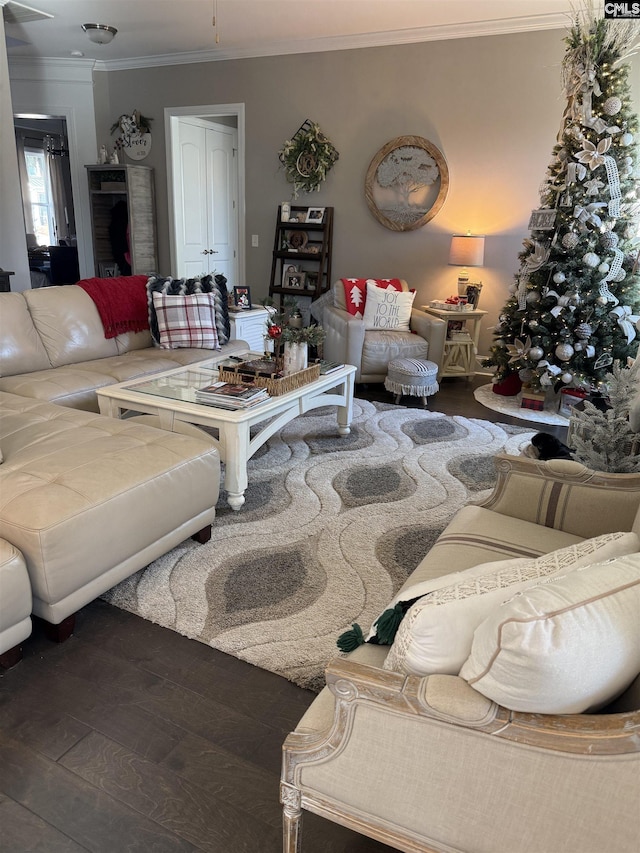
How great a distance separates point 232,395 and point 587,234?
2935 millimetres

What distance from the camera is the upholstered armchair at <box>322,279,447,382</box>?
457cm

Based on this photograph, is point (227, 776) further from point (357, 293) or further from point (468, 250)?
point (468, 250)

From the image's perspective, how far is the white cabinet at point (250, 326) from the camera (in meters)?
4.25

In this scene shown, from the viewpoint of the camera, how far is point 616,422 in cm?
209

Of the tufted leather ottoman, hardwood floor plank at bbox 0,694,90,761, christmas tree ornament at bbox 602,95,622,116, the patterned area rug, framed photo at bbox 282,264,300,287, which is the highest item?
christmas tree ornament at bbox 602,95,622,116

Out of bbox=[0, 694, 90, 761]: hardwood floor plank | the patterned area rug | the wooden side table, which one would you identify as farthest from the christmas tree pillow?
bbox=[0, 694, 90, 761]: hardwood floor plank

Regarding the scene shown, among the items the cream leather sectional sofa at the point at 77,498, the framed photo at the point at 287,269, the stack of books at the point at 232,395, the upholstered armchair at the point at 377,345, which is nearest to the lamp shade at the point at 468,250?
the upholstered armchair at the point at 377,345

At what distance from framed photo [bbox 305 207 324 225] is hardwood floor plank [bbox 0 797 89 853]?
5354 millimetres

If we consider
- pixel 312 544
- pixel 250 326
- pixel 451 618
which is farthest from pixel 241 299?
pixel 451 618

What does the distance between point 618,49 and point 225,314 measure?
3142 millimetres

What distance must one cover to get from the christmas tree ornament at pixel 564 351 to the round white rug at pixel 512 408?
1.46ft

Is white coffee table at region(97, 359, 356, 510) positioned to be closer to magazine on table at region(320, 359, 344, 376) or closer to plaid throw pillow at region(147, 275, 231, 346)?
magazine on table at region(320, 359, 344, 376)

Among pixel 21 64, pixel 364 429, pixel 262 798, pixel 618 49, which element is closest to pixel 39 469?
pixel 262 798

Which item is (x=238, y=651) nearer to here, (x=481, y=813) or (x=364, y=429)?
(x=481, y=813)
